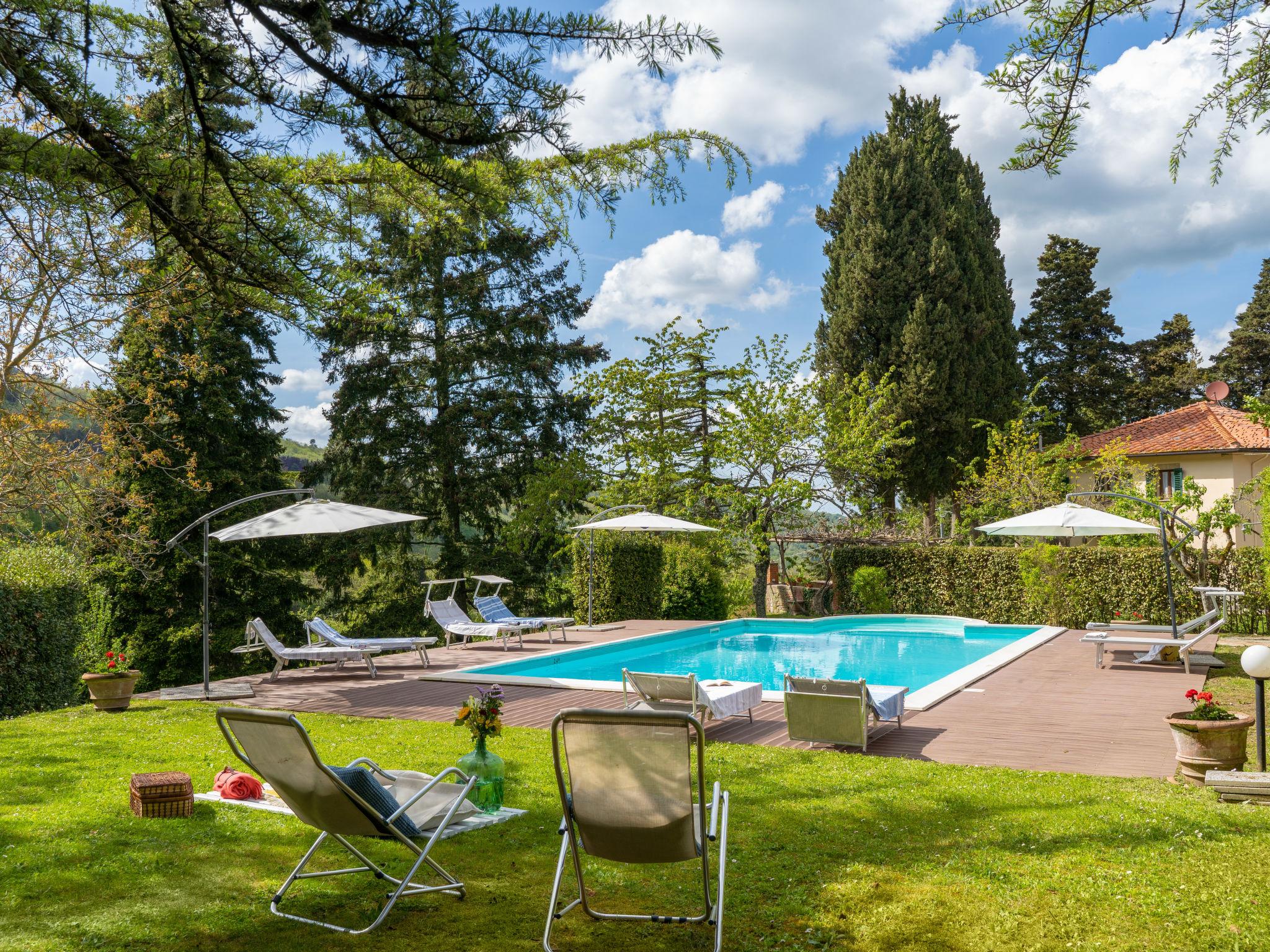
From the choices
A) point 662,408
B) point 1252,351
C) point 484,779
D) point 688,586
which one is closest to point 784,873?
point 484,779

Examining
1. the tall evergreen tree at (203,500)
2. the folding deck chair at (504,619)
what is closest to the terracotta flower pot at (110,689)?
the folding deck chair at (504,619)

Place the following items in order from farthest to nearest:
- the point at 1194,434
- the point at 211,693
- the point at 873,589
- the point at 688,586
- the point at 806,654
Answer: the point at 1194,434 → the point at 873,589 → the point at 688,586 → the point at 806,654 → the point at 211,693

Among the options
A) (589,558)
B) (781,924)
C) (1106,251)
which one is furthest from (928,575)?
(1106,251)

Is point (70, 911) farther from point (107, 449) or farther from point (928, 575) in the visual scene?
point (928, 575)

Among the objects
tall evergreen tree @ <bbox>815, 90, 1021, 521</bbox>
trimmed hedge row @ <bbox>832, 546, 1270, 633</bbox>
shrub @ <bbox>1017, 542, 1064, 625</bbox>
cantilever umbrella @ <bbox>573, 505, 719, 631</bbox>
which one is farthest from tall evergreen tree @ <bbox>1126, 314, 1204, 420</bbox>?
cantilever umbrella @ <bbox>573, 505, 719, 631</bbox>

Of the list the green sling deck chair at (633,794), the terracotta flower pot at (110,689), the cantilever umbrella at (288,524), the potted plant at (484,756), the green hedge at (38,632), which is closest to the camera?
the green sling deck chair at (633,794)

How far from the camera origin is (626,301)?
63.1 ft

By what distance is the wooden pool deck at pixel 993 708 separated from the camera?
→ 7082 millimetres

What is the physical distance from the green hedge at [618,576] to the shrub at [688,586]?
1.66ft

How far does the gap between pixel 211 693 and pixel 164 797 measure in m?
5.23

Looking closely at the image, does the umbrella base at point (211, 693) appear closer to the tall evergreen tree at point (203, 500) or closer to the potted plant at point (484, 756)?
the potted plant at point (484, 756)

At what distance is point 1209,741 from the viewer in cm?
574

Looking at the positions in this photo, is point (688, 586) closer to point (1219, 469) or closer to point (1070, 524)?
point (1070, 524)

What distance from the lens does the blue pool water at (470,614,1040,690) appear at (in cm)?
1340
